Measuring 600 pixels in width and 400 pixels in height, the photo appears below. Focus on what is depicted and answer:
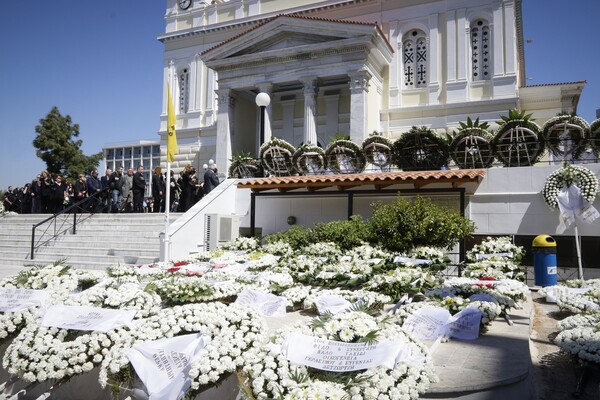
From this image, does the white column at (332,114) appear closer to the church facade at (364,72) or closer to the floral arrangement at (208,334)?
the church facade at (364,72)

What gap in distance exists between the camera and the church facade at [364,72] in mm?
23625

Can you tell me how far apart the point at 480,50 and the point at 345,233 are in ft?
56.1

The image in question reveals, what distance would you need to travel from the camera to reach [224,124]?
26.5 m

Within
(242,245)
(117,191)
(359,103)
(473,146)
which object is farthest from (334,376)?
(359,103)

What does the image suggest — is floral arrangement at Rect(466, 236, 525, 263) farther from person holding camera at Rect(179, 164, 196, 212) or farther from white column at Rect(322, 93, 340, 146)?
white column at Rect(322, 93, 340, 146)

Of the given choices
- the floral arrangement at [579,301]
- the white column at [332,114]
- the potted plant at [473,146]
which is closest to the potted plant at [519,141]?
the potted plant at [473,146]

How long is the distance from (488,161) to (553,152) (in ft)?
5.37

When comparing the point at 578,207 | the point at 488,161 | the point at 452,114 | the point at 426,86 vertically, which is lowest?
the point at 578,207

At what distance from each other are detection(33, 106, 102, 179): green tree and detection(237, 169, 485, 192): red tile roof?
28443mm

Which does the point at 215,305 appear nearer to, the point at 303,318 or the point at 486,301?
the point at 303,318

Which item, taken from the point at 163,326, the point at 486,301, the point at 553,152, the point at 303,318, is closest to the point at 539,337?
the point at 486,301

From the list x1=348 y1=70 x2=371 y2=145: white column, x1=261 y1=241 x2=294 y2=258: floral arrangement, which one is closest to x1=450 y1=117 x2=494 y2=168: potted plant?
x1=261 y1=241 x2=294 y2=258: floral arrangement

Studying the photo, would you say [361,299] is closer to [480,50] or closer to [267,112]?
[267,112]

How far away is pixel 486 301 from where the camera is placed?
6.25 metres
